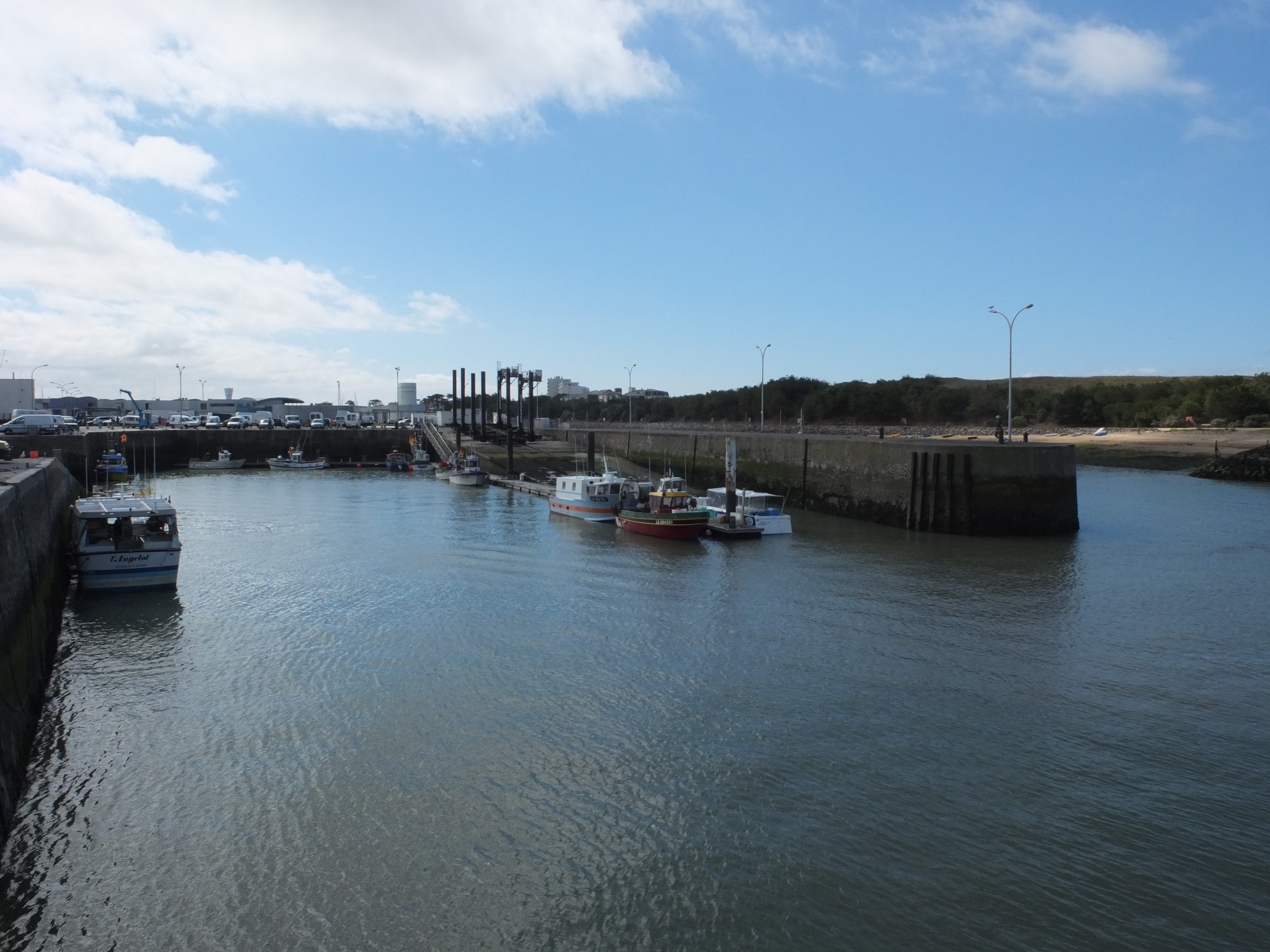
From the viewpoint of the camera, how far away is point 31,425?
198 ft

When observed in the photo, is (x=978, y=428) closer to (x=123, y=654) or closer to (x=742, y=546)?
(x=742, y=546)

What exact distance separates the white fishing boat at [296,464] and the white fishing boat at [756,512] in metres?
49.0

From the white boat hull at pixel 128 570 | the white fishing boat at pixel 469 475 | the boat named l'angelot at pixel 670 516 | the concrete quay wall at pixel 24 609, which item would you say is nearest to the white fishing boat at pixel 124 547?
the white boat hull at pixel 128 570

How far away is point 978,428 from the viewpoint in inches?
4085

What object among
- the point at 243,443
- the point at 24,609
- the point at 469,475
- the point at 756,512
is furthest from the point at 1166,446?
the point at 243,443

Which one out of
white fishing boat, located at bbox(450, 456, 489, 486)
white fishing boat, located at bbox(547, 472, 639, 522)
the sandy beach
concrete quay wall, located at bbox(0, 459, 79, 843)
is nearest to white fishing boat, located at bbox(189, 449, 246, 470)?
white fishing boat, located at bbox(450, 456, 489, 486)

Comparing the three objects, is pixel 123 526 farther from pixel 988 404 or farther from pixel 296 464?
pixel 988 404

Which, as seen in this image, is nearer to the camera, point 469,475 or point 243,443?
point 469,475

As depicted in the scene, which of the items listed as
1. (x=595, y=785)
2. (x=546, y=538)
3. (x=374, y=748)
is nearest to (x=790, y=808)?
(x=595, y=785)

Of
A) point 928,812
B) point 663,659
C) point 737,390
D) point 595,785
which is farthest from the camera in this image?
point 737,390

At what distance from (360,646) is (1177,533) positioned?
3319 cm

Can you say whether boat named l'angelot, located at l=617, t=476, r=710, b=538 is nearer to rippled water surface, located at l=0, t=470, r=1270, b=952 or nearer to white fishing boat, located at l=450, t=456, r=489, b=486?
rippled water surface, located at l=0, t=470, r=1270, b=952

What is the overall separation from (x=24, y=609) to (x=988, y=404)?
4869 inches

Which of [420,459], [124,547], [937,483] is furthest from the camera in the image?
[420,459]
